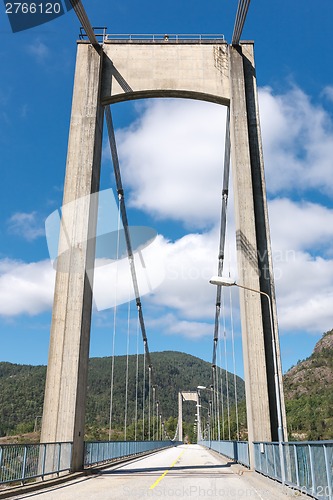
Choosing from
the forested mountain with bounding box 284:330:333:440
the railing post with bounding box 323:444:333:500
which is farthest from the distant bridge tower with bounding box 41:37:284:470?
the forested mountain with bounding box 284:330:333:440

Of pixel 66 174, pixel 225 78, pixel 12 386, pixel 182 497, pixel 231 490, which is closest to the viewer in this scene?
pixel 182 497

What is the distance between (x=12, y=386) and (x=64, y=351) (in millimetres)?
96629

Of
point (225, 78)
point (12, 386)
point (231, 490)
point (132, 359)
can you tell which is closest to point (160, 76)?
point (225, 78)

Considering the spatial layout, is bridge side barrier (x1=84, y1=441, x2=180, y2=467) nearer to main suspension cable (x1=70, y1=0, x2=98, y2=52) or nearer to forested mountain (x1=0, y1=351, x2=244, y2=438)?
main suspension cable (x1=70, y1=0, x2=98, y2=52)

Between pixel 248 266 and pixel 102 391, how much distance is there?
102346 millimetres

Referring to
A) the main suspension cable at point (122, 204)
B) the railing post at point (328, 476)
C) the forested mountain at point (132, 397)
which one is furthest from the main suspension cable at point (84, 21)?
the forested mountain at point (132, 397)

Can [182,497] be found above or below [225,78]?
below

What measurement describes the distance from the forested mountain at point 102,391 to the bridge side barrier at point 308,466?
61885 mm

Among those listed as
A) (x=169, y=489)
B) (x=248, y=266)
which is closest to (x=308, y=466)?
(x=169, y=489)

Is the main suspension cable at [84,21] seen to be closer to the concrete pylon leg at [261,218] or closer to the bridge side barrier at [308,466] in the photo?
the concrete pylon leg at [261,218]

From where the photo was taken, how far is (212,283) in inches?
531

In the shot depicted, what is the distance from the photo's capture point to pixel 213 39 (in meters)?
20.5

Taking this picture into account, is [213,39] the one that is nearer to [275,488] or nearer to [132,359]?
[275,488]

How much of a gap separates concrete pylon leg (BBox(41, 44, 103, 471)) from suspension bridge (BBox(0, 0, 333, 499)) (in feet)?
0.11
